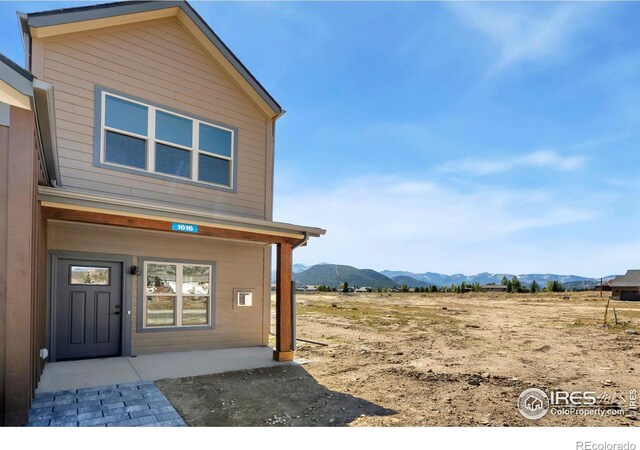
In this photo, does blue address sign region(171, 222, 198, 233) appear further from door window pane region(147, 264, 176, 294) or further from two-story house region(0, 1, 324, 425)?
door window pane region(147, 264, 176, 294)

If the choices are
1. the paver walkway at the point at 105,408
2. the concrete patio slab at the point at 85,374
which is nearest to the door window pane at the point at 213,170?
the concrete patio slab at the point at 85,374

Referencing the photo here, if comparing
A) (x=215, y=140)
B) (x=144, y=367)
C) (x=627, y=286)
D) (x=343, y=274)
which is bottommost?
(x=343, y=274)

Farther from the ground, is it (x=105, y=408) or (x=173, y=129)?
(x=173, y=129)

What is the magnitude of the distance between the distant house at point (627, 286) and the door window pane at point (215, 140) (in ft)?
121

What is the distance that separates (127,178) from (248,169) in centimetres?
260

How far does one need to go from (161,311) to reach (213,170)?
3153 millimetres

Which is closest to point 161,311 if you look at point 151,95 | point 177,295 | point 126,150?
point 177,295

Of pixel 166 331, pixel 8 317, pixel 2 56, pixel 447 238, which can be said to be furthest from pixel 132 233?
pixel 447 238

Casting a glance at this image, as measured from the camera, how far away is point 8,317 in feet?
12.3

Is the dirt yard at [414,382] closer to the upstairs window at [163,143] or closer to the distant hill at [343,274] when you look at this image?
the upstairs window at [163,143]

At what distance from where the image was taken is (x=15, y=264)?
378cm

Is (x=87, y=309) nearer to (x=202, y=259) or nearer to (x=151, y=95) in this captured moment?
(x=202, y=259)

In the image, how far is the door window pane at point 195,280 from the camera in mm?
7957

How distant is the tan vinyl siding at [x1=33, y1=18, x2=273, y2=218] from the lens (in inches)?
260
